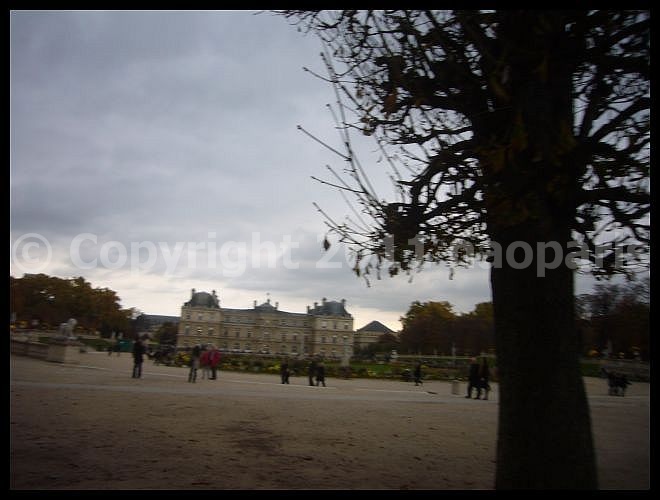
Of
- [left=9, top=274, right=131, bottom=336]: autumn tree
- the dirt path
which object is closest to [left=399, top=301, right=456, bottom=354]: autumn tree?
[left=9, top=274, right=131, bottom=336]: autumn tree

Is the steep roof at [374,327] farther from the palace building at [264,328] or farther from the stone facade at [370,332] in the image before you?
the palace building at [264,328]

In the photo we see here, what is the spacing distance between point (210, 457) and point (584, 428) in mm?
4846

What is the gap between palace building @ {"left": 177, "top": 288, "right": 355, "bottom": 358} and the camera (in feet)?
355

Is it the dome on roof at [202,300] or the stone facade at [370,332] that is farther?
the stone facade at [370,332]

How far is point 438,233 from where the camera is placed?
666 centimetres

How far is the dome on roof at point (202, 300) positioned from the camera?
110750 millimetres

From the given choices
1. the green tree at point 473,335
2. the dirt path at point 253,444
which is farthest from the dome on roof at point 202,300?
the dirt path at point 253,444

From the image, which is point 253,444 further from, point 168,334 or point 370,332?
point 370,332

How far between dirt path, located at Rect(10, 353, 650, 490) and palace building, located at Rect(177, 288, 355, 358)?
93.9 metres

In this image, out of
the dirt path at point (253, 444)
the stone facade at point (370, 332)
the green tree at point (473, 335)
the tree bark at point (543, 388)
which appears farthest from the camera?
the stone facade at point (370, 332)

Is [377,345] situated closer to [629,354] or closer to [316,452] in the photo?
[629,354]

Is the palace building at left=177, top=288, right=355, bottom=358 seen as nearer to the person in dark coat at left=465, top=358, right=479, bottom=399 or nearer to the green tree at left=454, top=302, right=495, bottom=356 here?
the green tree at left=454, top=302, right=495, bottom=356

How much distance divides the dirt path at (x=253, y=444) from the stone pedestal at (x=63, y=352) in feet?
38.7

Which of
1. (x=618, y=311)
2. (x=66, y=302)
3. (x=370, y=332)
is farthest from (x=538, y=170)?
(x=370, y=332)
